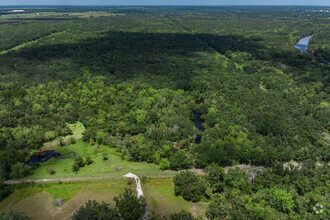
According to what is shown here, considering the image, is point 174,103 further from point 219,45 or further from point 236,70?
point 219,45

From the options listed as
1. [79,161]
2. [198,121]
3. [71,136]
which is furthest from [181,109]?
[79,161]

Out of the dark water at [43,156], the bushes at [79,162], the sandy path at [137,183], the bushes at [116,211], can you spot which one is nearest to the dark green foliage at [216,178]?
the sandy path at [137,183]

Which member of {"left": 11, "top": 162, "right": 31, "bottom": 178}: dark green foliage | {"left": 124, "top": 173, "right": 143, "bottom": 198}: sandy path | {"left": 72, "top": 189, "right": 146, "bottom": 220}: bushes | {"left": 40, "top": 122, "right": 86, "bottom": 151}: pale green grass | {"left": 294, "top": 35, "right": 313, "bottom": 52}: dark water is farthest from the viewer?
{"left": 294, "top": 35, "right": 313, "bottom": 52}: dark water

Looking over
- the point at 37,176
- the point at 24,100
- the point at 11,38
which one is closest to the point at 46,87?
the point at 24,100

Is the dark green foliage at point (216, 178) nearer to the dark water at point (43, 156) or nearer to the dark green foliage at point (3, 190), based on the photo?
the dark water at point (43, 156)

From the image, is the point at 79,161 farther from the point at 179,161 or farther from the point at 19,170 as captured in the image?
the point at 179,161

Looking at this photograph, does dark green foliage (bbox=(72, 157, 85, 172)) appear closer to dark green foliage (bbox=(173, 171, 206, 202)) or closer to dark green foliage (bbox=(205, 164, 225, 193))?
dark green foliage (bbox=(173, 171, 206, 202))

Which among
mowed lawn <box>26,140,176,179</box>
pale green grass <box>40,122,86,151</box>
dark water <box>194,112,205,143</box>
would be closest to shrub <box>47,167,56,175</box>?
mowed lawn <box>26,140,176,179</box>
